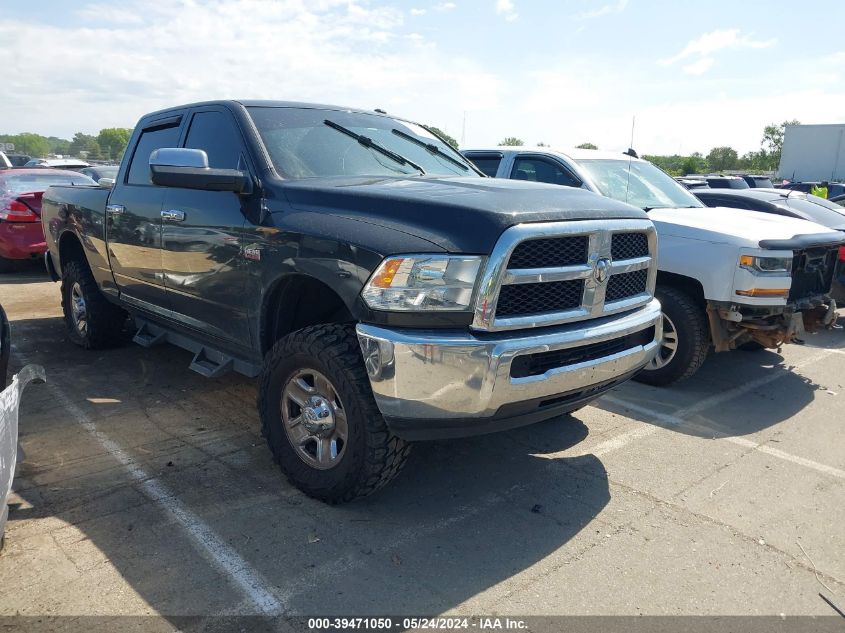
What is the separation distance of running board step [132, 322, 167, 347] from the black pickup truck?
0.41 m

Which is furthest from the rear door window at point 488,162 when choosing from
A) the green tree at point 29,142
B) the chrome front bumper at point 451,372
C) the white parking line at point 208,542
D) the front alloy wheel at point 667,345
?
the green tree at point 29,142

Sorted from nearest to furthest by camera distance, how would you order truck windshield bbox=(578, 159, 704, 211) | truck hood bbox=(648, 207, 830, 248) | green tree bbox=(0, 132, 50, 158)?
truck hood bbox=(648, 207, 830, 248), truck windshield bbox=(578, 159, 704, 211), green tree bbox=(0, 132, 50, 158)

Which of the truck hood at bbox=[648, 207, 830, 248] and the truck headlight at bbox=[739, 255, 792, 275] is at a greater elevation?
the truck hood at bbox=[648, 207, 830, 248]

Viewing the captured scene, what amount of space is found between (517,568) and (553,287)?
Result: 49.9 inches

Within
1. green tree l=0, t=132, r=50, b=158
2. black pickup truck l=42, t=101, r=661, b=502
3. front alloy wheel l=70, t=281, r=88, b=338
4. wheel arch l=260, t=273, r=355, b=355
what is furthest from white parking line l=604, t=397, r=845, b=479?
green tree l=0, t=132, r=50, b=158

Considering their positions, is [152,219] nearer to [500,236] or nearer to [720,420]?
[500,236]

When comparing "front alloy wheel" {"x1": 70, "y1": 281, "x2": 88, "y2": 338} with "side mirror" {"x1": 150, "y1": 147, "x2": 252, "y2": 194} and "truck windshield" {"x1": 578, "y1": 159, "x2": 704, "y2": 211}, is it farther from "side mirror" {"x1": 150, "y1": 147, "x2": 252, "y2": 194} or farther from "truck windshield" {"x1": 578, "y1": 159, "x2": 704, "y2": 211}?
"truck windshield" {"x1": 578, "y1": 159, "x2": 704, "y2": 211}

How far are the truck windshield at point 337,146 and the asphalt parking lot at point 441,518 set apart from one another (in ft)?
5.67

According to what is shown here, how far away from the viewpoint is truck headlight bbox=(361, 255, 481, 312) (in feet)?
9.38

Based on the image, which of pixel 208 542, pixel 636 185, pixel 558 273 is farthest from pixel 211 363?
pixel 636 185

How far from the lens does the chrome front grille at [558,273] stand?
286cm

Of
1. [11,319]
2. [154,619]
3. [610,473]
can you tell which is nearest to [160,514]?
[154,619]

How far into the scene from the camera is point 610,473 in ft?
12.9

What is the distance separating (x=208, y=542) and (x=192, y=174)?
1.85 meters
